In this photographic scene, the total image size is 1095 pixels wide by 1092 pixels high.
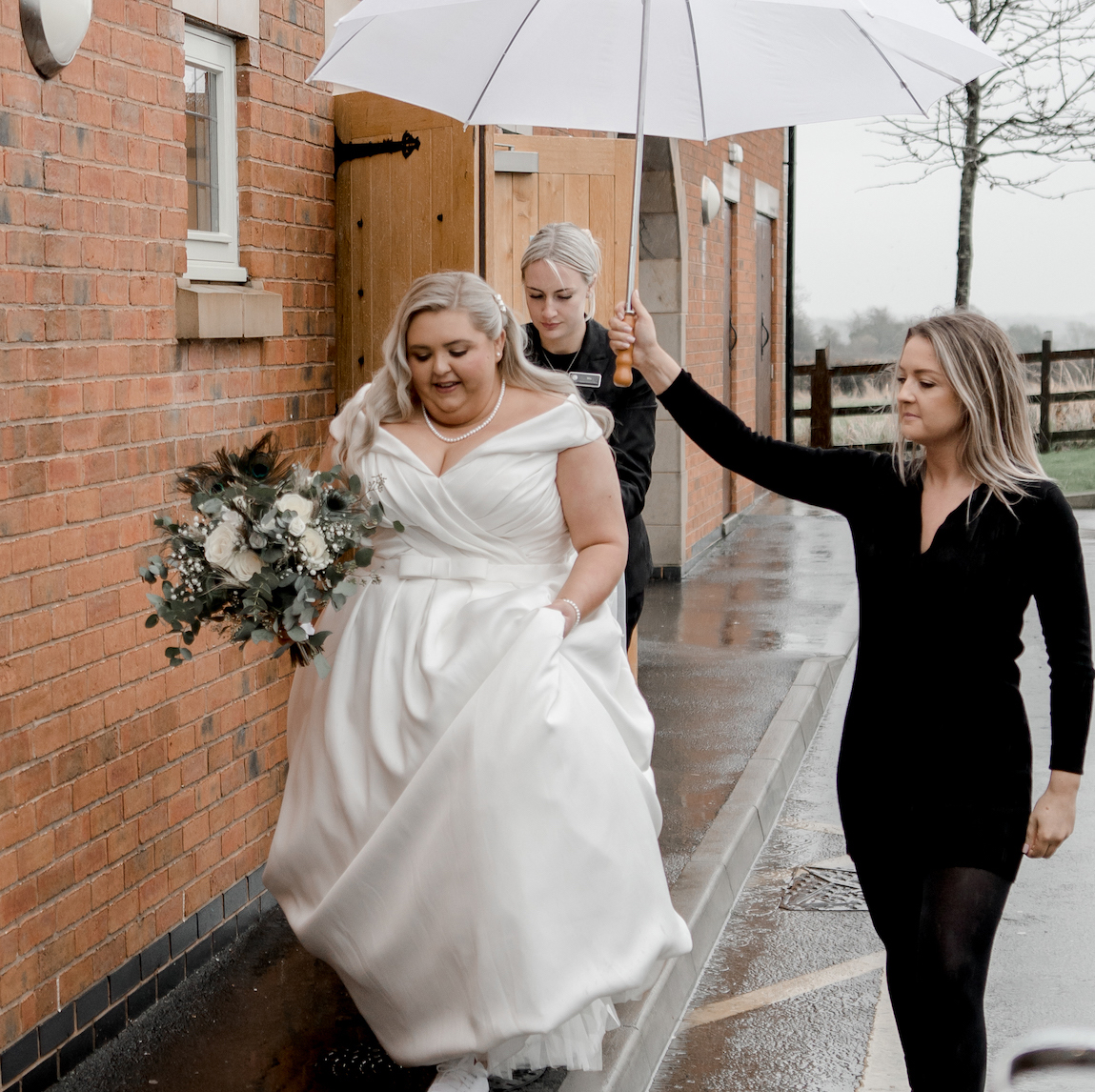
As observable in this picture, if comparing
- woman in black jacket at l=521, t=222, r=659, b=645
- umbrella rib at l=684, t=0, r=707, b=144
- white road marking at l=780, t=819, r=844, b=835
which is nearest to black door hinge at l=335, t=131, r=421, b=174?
woman in black jacket at l=521, t=222, r=659, b=645

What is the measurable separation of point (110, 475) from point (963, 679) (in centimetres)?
233

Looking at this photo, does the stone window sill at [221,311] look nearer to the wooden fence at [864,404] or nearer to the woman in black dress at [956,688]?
the woman in black dress at [956,688]

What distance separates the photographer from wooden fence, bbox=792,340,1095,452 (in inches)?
950

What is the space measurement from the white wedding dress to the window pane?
4.09ft

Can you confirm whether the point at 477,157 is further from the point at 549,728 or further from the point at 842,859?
the point at 842,859

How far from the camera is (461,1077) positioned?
381cm

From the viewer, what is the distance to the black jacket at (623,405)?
5.07 metres

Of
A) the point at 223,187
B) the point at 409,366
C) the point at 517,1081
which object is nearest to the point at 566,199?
the point at 223,187

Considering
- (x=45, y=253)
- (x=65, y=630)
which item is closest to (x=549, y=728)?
(x=65, y=630)

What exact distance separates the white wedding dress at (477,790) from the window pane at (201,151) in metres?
1.25

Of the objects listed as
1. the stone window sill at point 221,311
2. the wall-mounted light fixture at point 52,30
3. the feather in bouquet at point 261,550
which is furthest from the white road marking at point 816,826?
the wall-mounted light fixture at point 52,30

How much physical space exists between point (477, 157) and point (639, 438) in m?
1.19

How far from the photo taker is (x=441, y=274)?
3.83 metres

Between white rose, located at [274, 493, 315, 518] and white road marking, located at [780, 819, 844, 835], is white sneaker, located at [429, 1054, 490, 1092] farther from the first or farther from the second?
white road marking, located at [780, 819, 844, 835]
